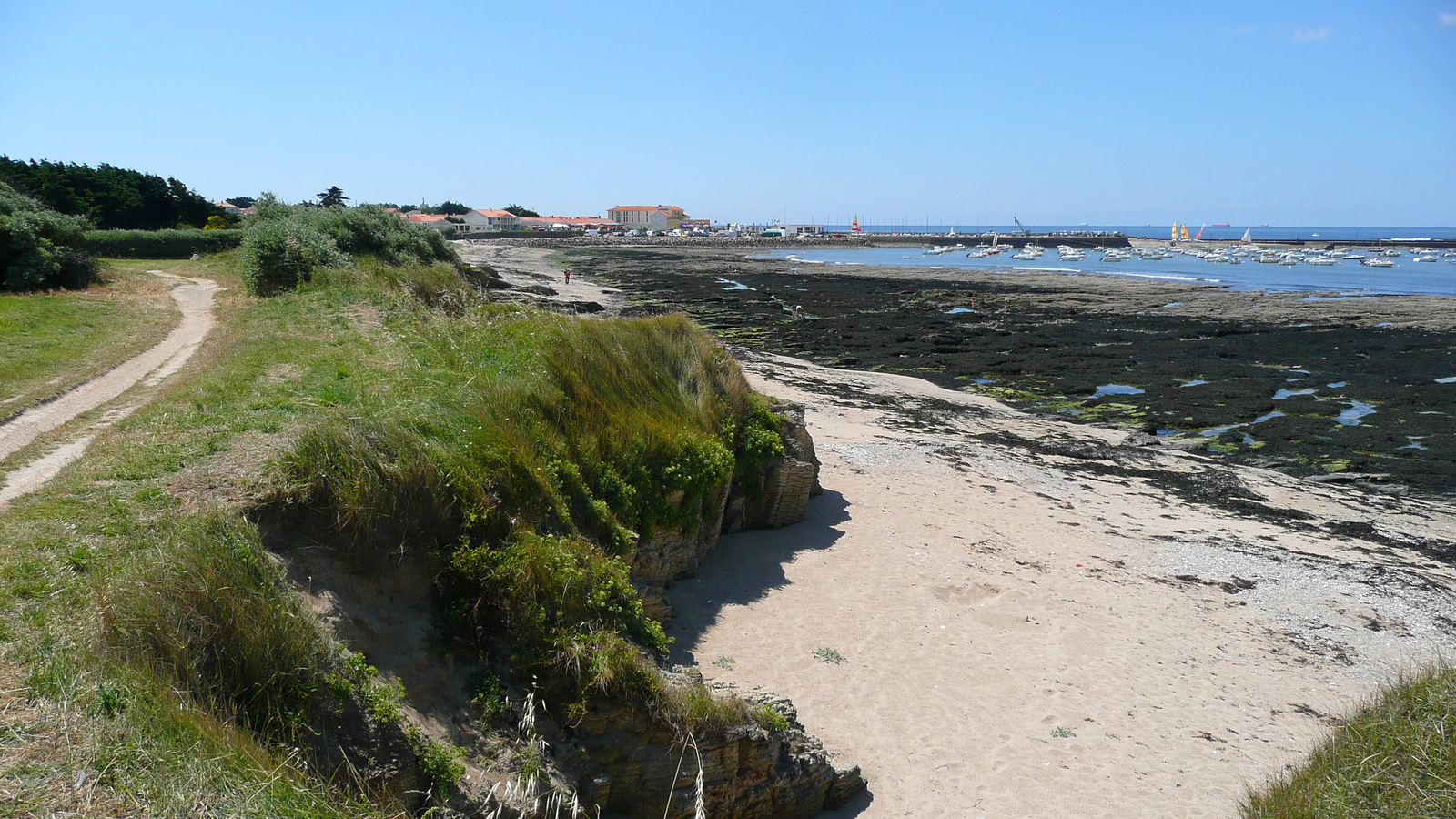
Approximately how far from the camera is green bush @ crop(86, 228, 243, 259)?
101 ft

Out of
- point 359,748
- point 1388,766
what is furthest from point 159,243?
point 1388,766

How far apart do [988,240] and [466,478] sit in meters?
148

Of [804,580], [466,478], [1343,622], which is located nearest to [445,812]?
[466,478]

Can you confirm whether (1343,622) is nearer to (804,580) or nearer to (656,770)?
(804,580)

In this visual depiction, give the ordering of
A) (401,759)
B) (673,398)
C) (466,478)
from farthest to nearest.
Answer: (673,398)
(466,478)
(401,759)

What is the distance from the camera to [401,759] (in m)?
4.87

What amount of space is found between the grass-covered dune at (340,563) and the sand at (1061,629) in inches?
65.2

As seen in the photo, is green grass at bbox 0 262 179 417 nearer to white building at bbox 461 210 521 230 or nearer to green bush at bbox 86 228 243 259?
green bush at bbox 86 228 243 259

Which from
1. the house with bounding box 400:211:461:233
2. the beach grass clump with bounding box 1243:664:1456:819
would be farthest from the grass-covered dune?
the house with bounding box 400:211:461:233

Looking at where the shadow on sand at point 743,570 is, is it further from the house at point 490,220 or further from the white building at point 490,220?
the white building at point 490,220

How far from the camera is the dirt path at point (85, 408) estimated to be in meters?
6.48

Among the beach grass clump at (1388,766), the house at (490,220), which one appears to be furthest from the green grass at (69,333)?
the house at (490,220)

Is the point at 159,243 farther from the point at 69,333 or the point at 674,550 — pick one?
the point at 674,550

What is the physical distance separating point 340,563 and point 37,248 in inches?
777
